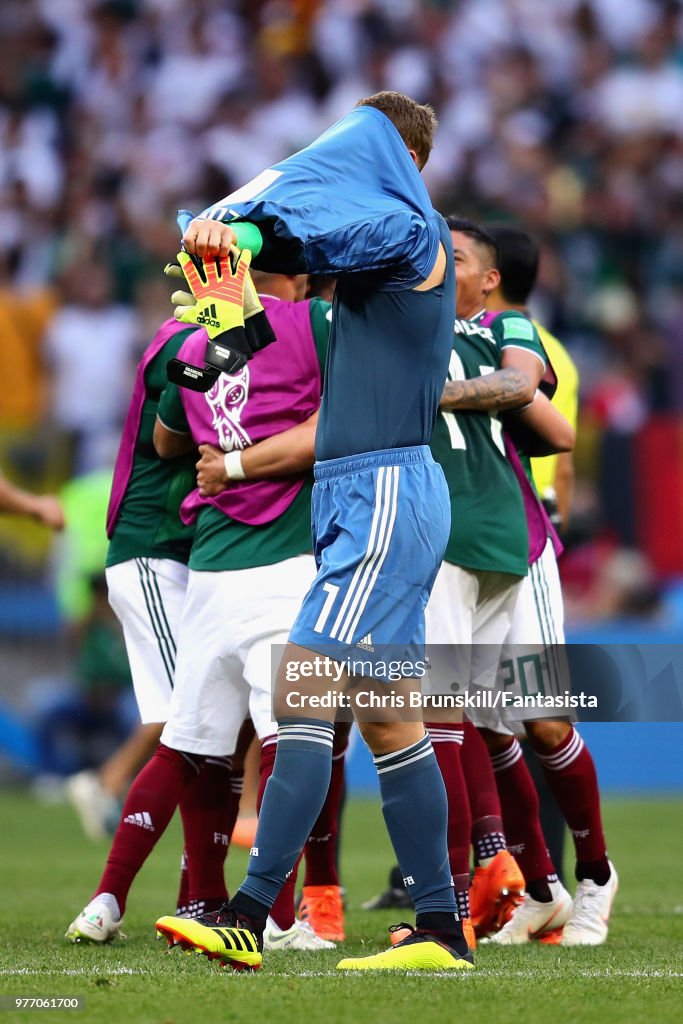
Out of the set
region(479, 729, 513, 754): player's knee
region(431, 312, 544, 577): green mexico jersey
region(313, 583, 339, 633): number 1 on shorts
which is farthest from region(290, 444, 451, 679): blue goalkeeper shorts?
region(479, 729, 513, 754): player's knee

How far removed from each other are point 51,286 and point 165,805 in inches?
376

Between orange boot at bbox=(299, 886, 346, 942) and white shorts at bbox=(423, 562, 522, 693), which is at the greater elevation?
white shorts at bbox=(423, 562, 522, 693)

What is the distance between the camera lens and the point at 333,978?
13.0 ft

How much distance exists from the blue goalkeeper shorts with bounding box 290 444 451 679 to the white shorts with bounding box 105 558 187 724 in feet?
4.32

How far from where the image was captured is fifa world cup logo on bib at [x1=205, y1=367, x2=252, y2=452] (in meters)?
4.98

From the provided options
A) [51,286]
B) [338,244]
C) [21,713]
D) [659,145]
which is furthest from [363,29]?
[338,244]

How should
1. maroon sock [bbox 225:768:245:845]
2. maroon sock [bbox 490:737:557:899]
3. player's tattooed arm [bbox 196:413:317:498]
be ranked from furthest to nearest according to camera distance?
maroon sock [bbox 490:737:557:899]
maroon sock [bbox 225:768:245:845]
player's tattooed arm [bbox 196:413:317:498]

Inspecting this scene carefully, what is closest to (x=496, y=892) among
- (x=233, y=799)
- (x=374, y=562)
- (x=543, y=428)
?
(x=233, y=799)

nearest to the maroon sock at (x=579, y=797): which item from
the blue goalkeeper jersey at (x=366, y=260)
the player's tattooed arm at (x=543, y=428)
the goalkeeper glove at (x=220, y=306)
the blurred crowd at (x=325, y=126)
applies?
the player's tattooed arm at (x=543, y=428)

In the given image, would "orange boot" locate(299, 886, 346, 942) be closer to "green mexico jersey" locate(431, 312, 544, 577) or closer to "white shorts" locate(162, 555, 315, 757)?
"white shorts" locate(162, 555, 315, 757)

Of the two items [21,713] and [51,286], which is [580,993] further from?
[51,286]

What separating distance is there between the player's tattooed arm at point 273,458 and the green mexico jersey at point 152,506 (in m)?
0.42

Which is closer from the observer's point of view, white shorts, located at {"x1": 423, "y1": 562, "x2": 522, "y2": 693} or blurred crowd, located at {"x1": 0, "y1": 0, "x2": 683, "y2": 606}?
white shorts, located at {"x1": 423, "y1": 562, "x2": 522, "y2": 693}

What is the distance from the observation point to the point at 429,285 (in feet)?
13.7
